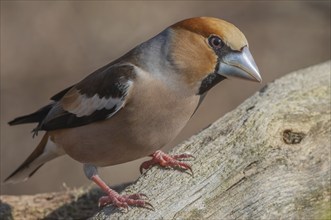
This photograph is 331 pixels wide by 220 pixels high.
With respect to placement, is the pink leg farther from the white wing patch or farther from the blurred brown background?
the blurred brown background

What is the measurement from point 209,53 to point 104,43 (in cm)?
606

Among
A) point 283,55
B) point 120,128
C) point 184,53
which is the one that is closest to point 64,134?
point 120,128

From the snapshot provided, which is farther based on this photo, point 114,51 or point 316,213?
point 114,51

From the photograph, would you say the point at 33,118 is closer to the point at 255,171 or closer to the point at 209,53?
the point at 209,53

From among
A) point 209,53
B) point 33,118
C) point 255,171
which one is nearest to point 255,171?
point 255,171

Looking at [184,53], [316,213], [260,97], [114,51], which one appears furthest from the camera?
[114,51]

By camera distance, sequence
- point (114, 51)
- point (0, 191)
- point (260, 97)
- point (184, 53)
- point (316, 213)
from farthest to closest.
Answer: point (114, 51) → point (0, 191) → point (260, 97) → point (184, 53) → point (316, 213)

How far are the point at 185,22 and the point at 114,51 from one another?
5.72 metres

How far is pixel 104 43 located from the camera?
1112cm

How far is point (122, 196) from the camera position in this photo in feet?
16.9

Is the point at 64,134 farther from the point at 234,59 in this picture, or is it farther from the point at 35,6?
the point at 35,6

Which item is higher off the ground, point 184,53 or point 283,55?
point 184,53

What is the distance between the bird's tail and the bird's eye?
1.60 m

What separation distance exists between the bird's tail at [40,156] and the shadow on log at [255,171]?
107cm
